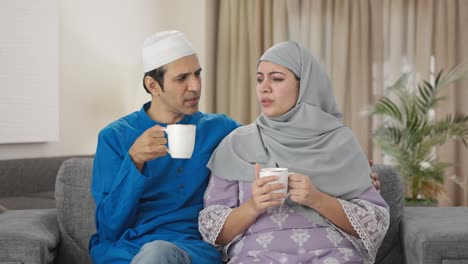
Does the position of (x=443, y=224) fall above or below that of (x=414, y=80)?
below

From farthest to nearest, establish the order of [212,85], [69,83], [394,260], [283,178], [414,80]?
1. [212,85]
2. [414,80]
3. [69,83]
4. [394,260]
5. [283,178]

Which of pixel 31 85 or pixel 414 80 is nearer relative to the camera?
pixel 31 85

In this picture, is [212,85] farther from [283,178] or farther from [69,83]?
[283,178]

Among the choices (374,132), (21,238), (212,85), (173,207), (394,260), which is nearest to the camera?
(21,238)

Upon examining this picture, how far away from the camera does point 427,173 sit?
532 cm

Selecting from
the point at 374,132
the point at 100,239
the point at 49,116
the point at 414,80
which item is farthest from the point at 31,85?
the point at 414,80

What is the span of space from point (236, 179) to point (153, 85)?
463 mm

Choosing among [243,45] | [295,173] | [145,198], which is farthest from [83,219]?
[243,45]

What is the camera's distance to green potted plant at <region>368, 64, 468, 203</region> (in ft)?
17.5

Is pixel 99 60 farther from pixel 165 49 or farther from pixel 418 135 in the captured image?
pixel 165 49

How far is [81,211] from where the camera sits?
2527 mm

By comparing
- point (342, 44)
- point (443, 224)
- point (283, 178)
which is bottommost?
point (443, 224)

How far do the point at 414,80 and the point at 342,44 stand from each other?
27.4 inches

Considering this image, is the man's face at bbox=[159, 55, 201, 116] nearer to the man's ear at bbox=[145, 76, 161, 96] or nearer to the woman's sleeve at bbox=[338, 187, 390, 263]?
the man's ear at bbox=[145, 76, 161, 96]
